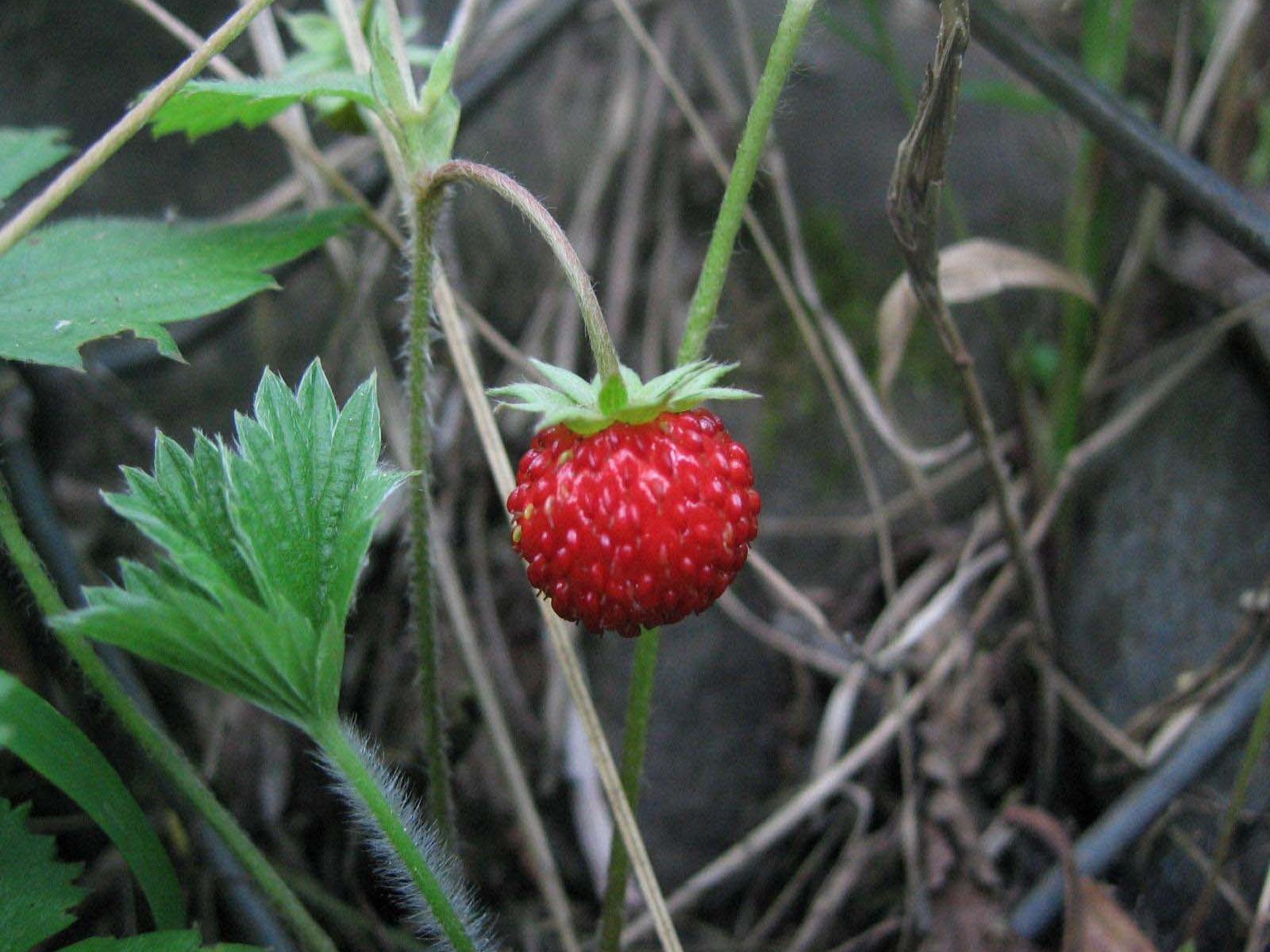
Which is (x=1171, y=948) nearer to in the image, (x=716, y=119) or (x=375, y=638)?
(x=375, y=638)

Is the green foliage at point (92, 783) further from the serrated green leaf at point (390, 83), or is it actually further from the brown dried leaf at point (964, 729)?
the brown dried leaf at point (964, 729)

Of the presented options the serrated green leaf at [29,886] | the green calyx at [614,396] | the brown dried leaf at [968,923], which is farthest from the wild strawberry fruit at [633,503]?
the brown dried leaf at [968,923]

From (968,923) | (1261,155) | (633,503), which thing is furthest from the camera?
(1261,155)

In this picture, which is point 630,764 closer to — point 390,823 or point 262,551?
point 390,823

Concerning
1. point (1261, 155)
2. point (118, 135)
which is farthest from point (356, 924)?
point (1261, 155)

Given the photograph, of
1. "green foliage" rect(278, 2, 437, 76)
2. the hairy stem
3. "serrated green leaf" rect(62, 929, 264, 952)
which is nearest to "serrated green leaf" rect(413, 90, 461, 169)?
the hairy stem

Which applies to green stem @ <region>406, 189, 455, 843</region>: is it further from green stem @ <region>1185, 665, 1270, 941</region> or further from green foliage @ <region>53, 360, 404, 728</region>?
green stem @ <region>1185, 665, 1270, 941</region>

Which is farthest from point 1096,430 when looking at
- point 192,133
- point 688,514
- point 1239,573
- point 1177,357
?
point 192,133
